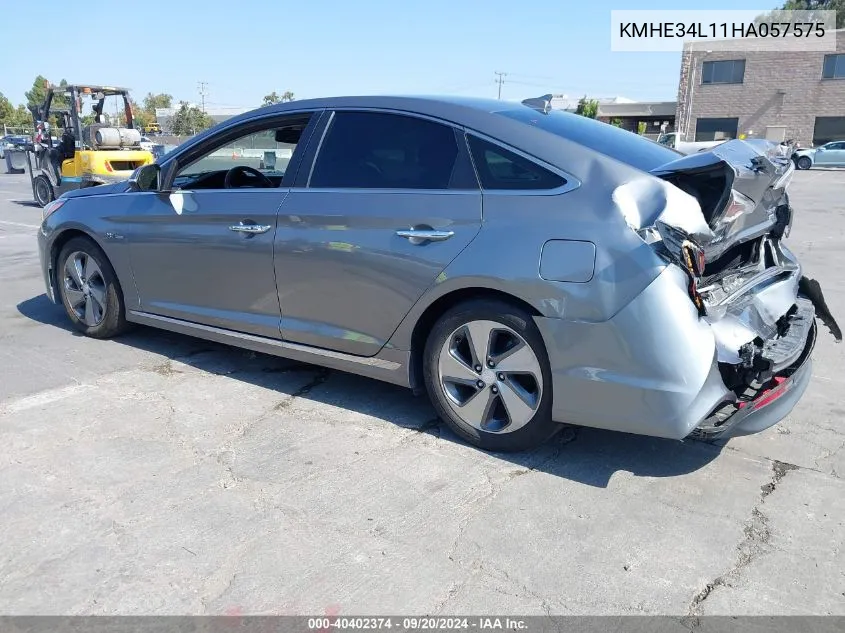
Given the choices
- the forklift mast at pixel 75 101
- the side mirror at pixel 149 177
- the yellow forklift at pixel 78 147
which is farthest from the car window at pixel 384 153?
the forklift mast at pixel 75 101

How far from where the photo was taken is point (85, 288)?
530 centimetres

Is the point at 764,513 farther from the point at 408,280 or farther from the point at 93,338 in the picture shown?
the point at 93,338

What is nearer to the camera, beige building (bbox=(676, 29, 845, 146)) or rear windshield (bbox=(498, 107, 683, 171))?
rear windshield (bbox=(498, 107, 683, 171))

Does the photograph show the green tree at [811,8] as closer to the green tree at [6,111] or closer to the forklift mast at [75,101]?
the forklift mast at [75,101]

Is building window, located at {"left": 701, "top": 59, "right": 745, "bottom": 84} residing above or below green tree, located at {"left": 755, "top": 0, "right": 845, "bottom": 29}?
below

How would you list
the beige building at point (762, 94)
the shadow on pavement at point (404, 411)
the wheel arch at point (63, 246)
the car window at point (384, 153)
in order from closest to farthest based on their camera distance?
the shadow on pavement at point (404, 411) < the car window at point (384, 153) < the wheel arch at point (63, 246) < the beige building at point (762, 94)

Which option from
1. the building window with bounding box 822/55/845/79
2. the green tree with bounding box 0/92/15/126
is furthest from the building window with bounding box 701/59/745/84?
the green tree with bounding box 0/92/15/126

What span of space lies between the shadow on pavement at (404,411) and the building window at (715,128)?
45.8 metres

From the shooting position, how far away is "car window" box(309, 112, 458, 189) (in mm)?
3623

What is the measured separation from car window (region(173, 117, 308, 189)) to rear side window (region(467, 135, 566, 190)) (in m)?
1.22

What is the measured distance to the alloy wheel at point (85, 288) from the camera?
522 cm

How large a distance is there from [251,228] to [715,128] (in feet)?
156

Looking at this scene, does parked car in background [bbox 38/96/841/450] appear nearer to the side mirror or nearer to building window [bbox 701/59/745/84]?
the side mirror

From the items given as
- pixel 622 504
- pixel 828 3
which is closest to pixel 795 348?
pixel 622 504
